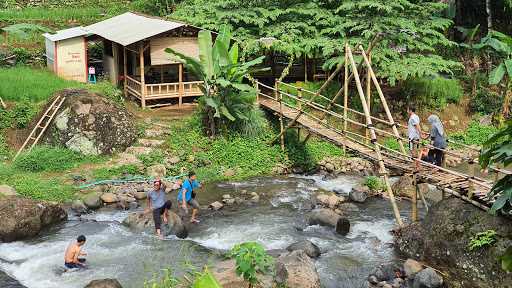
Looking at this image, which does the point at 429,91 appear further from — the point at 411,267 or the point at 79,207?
the point at 79,207

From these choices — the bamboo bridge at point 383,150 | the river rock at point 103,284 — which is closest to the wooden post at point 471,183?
the bamboo bridge at point 383,150

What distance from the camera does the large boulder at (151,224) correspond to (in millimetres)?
13125

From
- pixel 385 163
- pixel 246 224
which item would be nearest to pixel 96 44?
pixel 246 224

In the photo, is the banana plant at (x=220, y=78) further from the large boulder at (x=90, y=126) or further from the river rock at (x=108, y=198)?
the river rock at (x=108, y=198)

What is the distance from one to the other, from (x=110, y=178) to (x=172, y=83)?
590 centimetres

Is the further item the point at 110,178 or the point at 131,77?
the point at 131,77

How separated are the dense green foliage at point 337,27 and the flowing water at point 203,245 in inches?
254

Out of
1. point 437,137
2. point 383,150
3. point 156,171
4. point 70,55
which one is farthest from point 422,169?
point 70,55

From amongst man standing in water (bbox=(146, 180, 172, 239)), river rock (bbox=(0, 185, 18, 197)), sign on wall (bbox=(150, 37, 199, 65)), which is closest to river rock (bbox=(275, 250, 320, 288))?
man standing in water (bbox=(146, 180, 172, 239))

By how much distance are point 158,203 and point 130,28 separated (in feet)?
33.9

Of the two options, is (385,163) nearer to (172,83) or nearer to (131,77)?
(172,83)

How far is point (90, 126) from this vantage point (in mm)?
17344

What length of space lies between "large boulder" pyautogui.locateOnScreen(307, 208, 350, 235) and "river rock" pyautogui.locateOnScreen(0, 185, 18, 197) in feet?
23.9

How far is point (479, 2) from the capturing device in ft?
91.2
